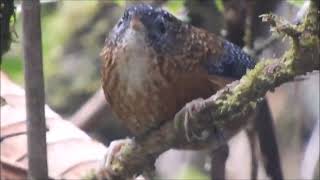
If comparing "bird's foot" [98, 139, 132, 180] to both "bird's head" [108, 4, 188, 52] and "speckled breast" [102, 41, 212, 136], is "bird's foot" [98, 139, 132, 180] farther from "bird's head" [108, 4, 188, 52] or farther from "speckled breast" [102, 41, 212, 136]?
"bird's head" [108, 4, 188, 52]

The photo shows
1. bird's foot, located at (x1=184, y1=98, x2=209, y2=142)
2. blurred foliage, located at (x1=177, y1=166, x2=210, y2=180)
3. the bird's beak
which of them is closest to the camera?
bird's foot, located at (x1=184, y1=98, x2=209, y2=142)

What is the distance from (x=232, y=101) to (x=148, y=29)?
0.32 meters

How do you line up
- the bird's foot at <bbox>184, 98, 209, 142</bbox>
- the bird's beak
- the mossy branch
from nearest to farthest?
the mossy branch → the bird's foot at <bbox>184, 98, 209, 142</bbox> → the bird's beak

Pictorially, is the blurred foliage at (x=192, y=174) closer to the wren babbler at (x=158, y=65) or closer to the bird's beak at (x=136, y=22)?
the wren babbler at (x=158, y=65)

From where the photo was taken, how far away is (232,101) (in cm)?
113

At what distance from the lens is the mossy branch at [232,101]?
3.34 ft

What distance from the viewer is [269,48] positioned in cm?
233

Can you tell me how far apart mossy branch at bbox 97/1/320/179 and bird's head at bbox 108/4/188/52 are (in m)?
0.14

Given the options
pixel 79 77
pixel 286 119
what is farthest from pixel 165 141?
pixel 79 77

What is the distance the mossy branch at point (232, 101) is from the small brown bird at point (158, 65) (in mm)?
42

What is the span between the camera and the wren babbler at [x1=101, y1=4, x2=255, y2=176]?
1414mm

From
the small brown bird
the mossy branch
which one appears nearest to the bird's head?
the small brown bird

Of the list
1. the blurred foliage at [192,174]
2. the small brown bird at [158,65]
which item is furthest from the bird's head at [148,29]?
the blurred foliage at [192,174]

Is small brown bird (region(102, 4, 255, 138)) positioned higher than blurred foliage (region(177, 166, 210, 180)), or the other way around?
small brown bird (region(102, 4, 255, 138))
